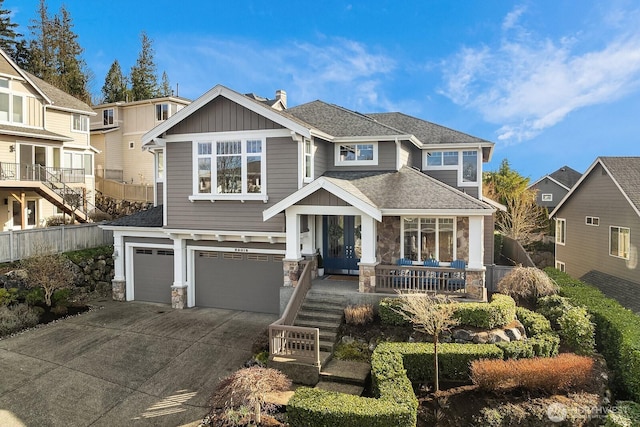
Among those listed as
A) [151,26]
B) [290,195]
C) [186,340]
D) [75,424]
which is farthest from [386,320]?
[151,26]

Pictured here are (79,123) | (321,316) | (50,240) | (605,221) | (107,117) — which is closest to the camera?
(321,316)

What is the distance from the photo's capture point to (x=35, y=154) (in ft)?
73.4

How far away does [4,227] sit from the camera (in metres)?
20.3

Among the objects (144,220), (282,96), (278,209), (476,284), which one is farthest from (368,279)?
(282,96)

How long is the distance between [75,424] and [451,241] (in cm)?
1153

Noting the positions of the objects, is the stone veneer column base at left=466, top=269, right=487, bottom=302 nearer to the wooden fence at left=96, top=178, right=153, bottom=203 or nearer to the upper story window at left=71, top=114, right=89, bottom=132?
the wooden fence at left=96, top=178, right=153, bottom=203

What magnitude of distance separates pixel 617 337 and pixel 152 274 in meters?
15.6

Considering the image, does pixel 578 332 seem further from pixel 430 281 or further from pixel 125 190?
pixel 125 190

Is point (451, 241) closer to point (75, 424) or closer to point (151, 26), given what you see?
point (75, 424)

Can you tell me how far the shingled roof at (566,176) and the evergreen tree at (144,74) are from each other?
4517 centimetres

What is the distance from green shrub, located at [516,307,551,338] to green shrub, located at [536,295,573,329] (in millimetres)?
293

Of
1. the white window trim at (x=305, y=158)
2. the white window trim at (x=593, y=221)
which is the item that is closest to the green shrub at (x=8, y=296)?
the white window trim at (x=305, y=158)

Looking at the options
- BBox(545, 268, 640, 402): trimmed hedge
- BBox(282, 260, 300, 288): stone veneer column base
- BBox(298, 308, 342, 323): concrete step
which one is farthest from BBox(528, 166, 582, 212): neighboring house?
BBox(298, 308, 342, 323): concrete step

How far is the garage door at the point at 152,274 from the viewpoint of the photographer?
15.9m
